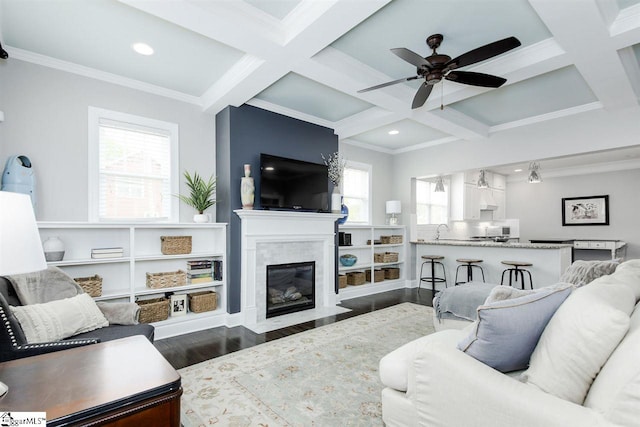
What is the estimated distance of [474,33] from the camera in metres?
2.71

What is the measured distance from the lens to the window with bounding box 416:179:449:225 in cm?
712

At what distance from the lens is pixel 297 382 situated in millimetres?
2514

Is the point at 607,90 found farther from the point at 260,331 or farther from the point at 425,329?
the point at 260,331

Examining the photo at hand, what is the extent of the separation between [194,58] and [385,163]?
4.32 metres

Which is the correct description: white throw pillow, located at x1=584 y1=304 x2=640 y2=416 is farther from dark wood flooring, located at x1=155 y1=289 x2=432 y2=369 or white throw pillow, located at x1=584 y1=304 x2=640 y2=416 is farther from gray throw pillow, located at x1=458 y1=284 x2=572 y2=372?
dark wood flooring, located at x1=155 y1=289 x2=432 y2=369

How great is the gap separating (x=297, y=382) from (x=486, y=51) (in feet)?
9.43

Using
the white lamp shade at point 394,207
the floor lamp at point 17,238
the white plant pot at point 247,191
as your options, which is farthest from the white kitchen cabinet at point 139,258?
the white lamp shade at point 394,207

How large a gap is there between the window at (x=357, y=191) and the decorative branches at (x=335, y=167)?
749mm

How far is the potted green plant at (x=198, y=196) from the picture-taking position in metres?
3.86

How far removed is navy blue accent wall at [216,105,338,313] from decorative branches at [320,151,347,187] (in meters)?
0.71

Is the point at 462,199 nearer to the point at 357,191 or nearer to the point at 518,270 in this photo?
the point at 518,270

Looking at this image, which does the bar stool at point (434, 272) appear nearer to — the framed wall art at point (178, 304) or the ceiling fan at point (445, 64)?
the ceiling fan at point (445, 64)

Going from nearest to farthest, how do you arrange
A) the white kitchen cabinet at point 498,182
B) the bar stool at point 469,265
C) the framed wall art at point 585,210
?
the bar stool at point 469,265, the framed wall art at point 585,210, the white kitchen cabinet at point 498,182

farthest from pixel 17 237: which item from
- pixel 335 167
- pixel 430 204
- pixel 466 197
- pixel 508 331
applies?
pixel 466 197
